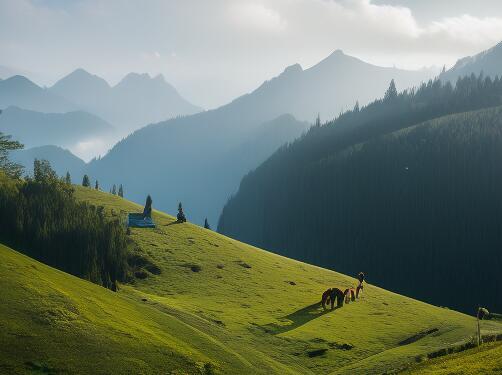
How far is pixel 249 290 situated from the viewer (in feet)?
294

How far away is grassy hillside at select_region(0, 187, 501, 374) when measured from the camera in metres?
39.5

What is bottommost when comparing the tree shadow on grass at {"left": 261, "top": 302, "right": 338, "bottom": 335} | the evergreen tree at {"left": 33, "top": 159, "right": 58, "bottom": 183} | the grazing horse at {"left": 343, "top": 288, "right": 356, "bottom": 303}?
the tree shadow on grass at {"left": 261, "top": 302, "right": 338, "bottom": 335}

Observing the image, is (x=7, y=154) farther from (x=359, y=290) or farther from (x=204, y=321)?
(x=359, y=290)

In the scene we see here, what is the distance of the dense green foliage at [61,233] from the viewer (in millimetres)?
70188

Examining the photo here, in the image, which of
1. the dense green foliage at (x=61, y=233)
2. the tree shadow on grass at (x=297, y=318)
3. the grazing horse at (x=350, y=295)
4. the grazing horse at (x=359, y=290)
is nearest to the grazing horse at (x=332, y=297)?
the tree shadow on grass at (x=297, y=318)

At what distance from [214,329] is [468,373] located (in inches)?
1283

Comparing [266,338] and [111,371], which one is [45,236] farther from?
[111,371]

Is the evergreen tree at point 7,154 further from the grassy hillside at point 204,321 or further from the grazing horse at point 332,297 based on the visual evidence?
the grazing horse at point 332,297

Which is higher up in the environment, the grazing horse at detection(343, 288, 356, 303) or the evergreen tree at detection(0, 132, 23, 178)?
the evergreen tree at detection(0, 132, 23, 178)

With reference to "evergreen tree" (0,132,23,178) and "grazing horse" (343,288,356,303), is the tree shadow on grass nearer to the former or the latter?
"grazing horse" (343,288,356,303)

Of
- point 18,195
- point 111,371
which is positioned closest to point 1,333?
point 111,371

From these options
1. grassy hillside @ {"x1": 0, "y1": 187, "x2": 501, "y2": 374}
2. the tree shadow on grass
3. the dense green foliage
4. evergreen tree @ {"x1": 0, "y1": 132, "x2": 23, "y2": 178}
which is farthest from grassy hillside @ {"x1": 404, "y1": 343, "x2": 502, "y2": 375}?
evergreen tree @ {"x1": 0, "y1": 132, "x2": 23, "y2": 178}

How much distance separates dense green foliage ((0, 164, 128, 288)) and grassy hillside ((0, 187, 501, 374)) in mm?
5201

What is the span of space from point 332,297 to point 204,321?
28.0 m
